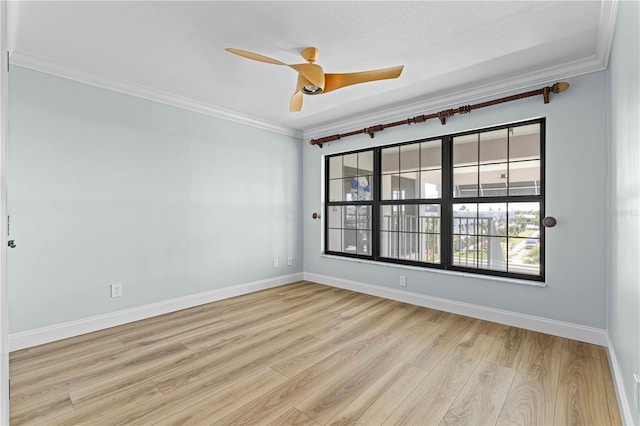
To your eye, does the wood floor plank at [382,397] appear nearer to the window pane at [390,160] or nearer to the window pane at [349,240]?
the window pane at [349,240]

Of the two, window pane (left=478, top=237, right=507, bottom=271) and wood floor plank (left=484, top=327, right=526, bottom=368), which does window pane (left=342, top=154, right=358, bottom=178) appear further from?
wood floor plank (left=484, top=327, right=526, bottom=368)

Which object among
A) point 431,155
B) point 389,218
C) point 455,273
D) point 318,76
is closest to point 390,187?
point 389,218

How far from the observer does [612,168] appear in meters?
2.32

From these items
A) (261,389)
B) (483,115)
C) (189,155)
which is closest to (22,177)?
(189,155)

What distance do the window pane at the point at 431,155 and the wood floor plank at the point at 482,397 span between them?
7.34ft

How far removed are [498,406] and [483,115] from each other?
2678 mm

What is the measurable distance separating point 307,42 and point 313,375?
2.47 metres

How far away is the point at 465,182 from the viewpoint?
351cm

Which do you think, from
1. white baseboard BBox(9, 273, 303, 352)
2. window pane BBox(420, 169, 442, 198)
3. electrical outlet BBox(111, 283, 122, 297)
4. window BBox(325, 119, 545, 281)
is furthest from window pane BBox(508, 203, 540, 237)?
electrical outlet BBox(111, 283, 122, 297)

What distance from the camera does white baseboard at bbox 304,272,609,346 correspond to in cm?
269

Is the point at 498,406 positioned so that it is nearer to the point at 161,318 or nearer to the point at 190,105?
the point at 161,318

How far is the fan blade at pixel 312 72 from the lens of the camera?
2291 millimetres

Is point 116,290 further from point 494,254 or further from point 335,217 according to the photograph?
point 494,254

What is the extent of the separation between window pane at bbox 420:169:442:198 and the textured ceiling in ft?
2.94
